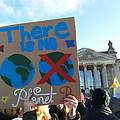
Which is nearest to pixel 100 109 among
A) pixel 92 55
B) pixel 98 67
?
pixel 92 55

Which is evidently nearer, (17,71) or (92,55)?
(17,71)

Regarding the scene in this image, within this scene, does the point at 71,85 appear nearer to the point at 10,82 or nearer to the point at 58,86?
the point at 58,86

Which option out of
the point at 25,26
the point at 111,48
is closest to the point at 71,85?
the point at 25,26

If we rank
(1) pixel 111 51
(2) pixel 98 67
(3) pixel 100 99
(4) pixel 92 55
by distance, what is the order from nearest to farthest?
(3) pixel 100 99 < (4) pixel 92 55 < (2) pixel 98 67 < (1) pixel 111 51

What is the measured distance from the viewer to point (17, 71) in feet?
12.6

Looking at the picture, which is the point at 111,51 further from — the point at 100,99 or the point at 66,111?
the point at 66,111

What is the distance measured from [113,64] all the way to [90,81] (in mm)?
4385

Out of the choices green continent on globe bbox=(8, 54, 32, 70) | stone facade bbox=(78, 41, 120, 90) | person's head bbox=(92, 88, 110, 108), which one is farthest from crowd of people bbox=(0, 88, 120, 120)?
stone facade bbox=(78, 41, 120, 90)

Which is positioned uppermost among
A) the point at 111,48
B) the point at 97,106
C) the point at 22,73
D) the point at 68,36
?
the point at 111,48

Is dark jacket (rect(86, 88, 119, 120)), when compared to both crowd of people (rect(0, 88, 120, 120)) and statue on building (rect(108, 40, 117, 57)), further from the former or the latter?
statue on building (rect(108, 40, 117, 57))

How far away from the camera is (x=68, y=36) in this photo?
12.6ft

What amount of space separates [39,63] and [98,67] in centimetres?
6410

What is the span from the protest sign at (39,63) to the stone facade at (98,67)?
62261 millimetres

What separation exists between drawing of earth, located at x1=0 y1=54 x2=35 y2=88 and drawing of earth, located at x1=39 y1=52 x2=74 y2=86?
94mm
